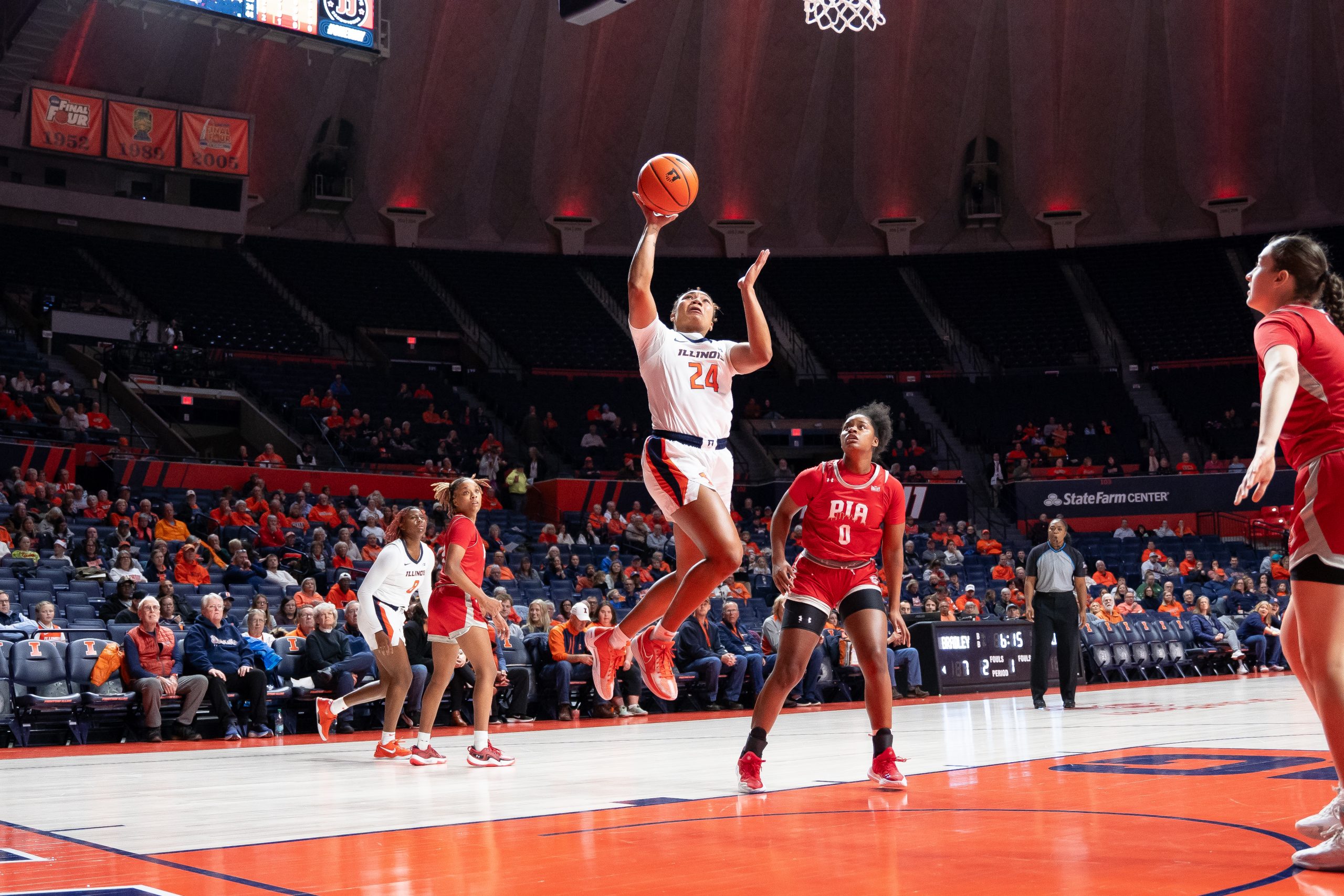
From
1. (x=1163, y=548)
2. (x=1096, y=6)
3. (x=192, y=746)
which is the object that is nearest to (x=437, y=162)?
(x=1096, y=6)

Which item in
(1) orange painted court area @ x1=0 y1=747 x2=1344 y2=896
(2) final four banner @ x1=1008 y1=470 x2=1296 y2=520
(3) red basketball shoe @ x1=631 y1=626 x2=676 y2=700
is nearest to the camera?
(1) orange painted court area @ x1=0 y1=747 x2=1344 y2=896

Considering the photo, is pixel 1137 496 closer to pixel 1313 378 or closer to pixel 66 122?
pixel 66 122

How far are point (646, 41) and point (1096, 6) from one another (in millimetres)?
10897

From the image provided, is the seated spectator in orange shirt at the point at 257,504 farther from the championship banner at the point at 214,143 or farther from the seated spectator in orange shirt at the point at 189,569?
the championship banner at the point at 214,143

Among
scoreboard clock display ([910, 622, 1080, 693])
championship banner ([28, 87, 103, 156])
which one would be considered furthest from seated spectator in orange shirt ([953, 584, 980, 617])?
championship banner ([28, 87, 103, 156])

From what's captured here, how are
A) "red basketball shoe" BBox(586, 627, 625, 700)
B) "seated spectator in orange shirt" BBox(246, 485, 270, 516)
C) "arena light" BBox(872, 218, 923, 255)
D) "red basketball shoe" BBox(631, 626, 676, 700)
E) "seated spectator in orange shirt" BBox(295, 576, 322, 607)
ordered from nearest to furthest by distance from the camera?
"red basketball shoe" BBox(631, 626, 676, 700) → "red basketball shoe" BBox(586, 627, 625, 700) → "seated spectator in orange shirt" BBox(295, 576, 322, 607) → "seated spectator in orange shirt" BBox(246, 485, 270, 516) → "arena light" BBox(872, 218, 923, 255)

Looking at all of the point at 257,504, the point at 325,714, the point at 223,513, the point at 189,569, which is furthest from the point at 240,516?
the point at 325,714

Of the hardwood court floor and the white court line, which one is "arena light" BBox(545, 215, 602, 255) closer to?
the white court line

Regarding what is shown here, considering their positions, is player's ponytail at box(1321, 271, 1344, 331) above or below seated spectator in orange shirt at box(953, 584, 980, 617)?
above

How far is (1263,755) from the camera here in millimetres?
7602

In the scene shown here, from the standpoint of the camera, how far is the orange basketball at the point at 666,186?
19.5 feet

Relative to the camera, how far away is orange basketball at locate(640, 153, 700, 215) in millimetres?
5957

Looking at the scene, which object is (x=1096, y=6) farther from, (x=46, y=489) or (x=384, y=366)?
(x=46, y=489)

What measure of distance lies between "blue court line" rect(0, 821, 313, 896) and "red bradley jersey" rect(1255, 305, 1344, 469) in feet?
11.3
